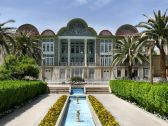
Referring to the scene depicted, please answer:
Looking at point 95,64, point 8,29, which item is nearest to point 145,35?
point 8,29

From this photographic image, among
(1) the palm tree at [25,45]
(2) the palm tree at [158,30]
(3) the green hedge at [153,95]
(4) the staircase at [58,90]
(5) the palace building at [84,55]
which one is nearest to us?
(3) the green hedge at [153,95]

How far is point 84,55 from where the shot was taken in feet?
213

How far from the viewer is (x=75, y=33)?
64.0 metres

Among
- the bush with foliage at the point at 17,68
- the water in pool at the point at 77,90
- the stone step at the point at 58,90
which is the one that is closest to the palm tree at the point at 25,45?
the bush with foliage at the point at 17,68

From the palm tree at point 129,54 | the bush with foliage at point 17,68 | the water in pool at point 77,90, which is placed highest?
the palm tree at point 129,54

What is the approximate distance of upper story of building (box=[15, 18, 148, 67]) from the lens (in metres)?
63.5

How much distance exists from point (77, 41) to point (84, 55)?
11.6 feet

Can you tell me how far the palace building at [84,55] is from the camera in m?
63.1

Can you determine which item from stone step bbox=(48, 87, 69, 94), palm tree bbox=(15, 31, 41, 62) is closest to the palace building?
palm tree bbox=(15, 31, 41, 62)

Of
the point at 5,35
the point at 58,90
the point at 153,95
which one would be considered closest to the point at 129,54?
the point at 58,90

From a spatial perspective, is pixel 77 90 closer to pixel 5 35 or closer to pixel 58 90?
pixel 58 90

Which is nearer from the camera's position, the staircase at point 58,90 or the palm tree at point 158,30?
the palm tree at point 158,30

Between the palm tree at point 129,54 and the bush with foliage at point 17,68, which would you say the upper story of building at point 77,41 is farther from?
the bush with foliage at point 17,68

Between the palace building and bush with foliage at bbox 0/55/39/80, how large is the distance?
23235mm
